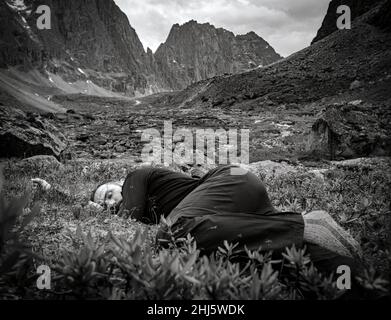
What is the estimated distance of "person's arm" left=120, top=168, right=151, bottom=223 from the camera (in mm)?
4027

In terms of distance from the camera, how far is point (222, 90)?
4422 cm

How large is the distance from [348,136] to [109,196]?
28.5ft

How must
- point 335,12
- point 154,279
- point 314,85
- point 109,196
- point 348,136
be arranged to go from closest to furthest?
point 154,279
point 109,196
point 348,136
point 314,85
point 335,12

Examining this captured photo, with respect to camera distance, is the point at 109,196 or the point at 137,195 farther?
the point at 109,196

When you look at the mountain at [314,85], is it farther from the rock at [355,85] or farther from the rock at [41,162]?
the rock at [41,162]

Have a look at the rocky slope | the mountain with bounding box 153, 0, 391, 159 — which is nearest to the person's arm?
the mountain with bounding box 153, 0, 391, 159

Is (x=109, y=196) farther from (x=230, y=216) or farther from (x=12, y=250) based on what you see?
(x=12, y=250)

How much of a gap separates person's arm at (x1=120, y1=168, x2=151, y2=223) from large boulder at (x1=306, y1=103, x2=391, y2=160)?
810 centimetres

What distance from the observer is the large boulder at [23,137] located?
27.2 feet

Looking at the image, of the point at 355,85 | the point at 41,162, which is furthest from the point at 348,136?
the point at 355,85

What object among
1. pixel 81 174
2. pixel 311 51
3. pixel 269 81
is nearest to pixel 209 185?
pixel 81 174

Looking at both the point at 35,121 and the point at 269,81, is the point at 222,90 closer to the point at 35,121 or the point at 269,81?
the point at 269,81

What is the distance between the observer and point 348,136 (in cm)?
1051
